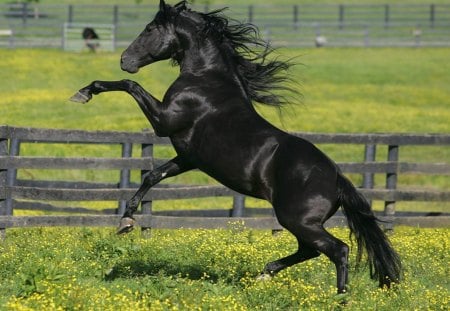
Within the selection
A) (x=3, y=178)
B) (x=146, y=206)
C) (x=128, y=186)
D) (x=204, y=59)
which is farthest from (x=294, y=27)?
(x=204, y=59)

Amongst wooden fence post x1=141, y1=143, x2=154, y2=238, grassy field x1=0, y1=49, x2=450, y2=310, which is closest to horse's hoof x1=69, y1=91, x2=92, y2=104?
grassy field x1=0, y1=49, x2=450, y2=310

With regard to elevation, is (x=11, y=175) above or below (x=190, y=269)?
above

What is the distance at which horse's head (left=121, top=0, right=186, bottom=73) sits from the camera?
31.5ft

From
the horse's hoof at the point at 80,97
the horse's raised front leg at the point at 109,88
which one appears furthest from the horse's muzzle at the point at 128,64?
the horse's hoof at the point at 80,97

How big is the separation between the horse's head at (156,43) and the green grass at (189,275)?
2009mm

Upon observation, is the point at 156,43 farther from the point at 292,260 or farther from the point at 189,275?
the point at 292,260

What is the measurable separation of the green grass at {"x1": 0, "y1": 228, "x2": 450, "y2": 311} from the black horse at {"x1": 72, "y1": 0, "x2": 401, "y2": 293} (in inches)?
17.9

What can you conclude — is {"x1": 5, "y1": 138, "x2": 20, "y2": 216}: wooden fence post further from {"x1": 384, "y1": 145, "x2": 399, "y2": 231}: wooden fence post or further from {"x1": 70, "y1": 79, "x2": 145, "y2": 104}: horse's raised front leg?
{"x1": 384, "y1": 145, "x2": 399, "y2": 231}: wooden fence post

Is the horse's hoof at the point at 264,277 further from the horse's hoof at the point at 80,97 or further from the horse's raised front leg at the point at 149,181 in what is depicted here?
the horse's hoof at the point at 80,97

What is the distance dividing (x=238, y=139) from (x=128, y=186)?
4.90 m

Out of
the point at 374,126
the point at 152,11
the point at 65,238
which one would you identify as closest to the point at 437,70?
the point at 374,126

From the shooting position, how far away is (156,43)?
9609 millimetres

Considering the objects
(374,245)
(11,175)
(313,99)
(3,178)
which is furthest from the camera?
(313,99)

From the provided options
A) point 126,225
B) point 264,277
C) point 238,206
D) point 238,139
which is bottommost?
point 238,206
